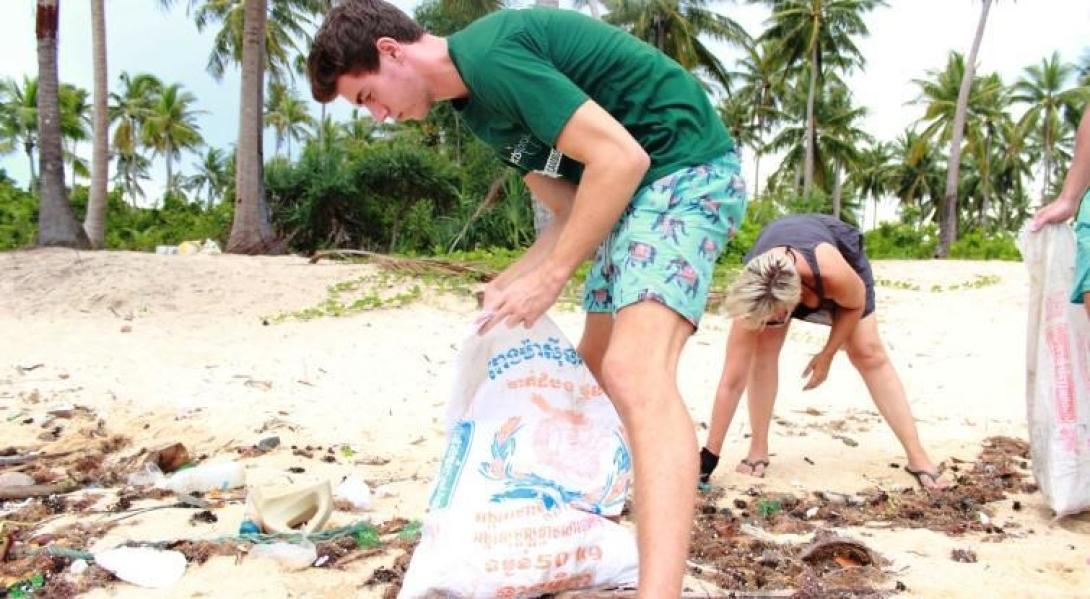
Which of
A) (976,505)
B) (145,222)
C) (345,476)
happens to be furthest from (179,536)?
(145,222)

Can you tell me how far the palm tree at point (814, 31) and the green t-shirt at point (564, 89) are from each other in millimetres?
28609

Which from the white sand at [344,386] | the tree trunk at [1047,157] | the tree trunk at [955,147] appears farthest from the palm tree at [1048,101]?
the white sand at [344,386]

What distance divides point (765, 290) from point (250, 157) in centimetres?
1029

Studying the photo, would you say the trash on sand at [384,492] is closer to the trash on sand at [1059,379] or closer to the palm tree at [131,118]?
the trash on sand at [1059,379]

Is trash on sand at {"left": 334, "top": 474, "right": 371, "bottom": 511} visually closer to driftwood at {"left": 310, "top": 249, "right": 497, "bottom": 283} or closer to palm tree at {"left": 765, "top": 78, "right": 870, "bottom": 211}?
driftwood at {"left": 310, "top": 249, "right": 497, "bottom": 283}

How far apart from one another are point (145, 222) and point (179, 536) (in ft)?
56.0

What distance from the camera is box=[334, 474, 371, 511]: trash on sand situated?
284 centimetres

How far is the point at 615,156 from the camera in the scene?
1723mm

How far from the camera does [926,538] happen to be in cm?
269

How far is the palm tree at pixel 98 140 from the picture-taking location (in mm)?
12594

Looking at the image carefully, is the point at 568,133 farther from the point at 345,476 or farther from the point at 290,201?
the point at 290,201

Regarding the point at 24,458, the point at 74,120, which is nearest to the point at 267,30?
the point at 74,120

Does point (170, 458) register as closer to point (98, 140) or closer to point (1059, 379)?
point (1059, 379)

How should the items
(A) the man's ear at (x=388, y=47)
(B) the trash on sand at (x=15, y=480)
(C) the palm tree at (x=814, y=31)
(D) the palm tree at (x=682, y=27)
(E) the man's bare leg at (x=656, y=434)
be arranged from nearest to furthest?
(E) the man's bare leg at (x=656, y=434)
(A) the man's ear at (x=388, y=47)
(B) the trash on sand at (x=15, y=480)
(D) the palm tree at (x=682, y=27)
(C) the palm tree at (x=814, y=31)
